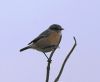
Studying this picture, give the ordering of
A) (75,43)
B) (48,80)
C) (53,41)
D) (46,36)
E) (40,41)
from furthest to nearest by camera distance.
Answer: (46,36) → (40,41) → (53,41) → (75,43) → (48,80)

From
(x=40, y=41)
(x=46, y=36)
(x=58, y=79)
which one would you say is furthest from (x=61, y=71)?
(x=46, y=36)

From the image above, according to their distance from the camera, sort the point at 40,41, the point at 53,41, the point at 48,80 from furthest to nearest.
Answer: the point at 40,41 → the point at 53,41 → the point at 48,80

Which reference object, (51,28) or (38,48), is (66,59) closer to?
(38,48)

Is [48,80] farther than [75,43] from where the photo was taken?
No

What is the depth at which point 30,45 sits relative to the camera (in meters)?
6.39

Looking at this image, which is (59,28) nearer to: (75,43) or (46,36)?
(46,36)

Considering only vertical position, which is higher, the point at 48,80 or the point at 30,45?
the point at 48,80

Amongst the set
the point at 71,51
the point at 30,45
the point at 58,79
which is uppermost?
the point at 71,51

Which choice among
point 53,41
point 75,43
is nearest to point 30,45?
point 53,41

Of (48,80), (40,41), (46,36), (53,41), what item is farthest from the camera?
(46,36)

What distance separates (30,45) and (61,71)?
414cm

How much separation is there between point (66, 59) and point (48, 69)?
166 mm

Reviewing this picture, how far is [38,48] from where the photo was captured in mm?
5996

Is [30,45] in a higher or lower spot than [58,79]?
lower
